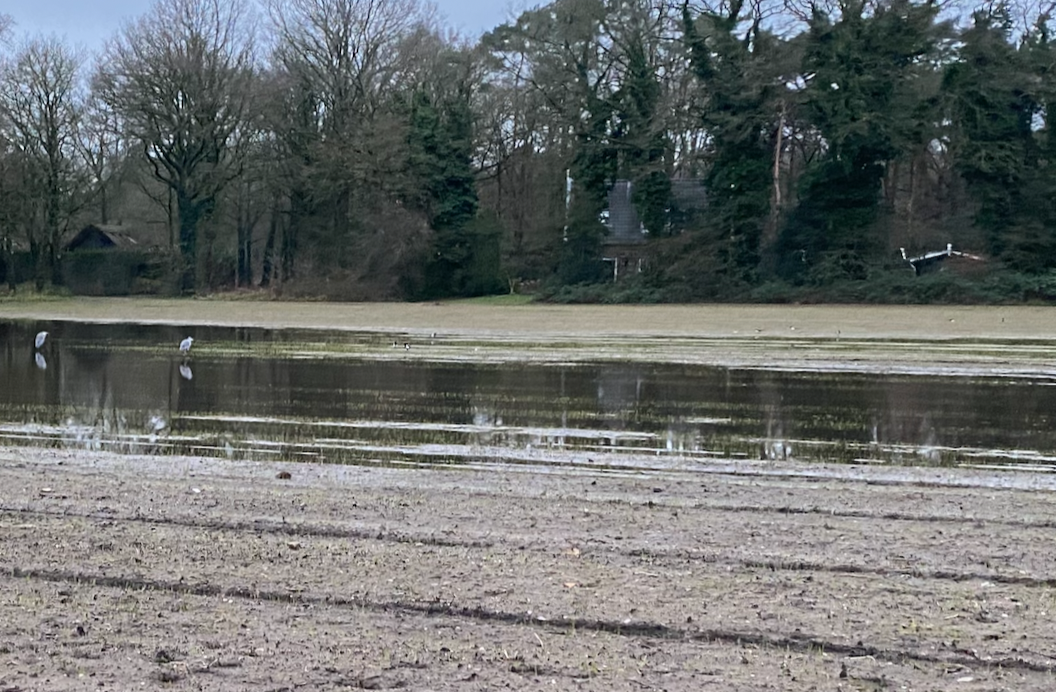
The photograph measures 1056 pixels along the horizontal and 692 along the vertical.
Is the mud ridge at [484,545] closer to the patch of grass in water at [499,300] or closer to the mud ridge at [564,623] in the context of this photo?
the mud ridge at [564,623]

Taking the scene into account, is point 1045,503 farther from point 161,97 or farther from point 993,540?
point 161,97

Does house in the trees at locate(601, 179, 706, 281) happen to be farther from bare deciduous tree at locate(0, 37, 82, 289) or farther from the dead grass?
bare deciduous tree at locate(0, 37, 82, 289)

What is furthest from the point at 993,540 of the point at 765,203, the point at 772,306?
the point at 765,203

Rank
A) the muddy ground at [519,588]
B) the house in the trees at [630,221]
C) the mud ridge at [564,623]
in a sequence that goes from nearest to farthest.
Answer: the muddy ground at [519,588]
the mud ridge at [564,623]
the house in the trees at [630,221]

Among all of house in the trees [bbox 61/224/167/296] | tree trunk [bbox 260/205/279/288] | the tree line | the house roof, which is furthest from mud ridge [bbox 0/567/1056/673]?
the house roof

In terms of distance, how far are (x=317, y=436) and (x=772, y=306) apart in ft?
115

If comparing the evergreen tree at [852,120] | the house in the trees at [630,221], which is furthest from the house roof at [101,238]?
the evergreen tree at [852,120]

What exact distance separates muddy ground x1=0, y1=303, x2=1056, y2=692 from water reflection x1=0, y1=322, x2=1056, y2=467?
2.64 metres

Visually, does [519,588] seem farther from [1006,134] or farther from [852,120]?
[1006,134]

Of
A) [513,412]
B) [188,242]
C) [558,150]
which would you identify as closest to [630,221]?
[558,150]

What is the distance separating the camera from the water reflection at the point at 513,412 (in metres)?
12.1

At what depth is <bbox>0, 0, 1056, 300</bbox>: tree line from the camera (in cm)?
4647

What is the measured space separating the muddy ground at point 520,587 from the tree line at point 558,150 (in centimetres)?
3979

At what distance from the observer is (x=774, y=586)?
19.7 feet
